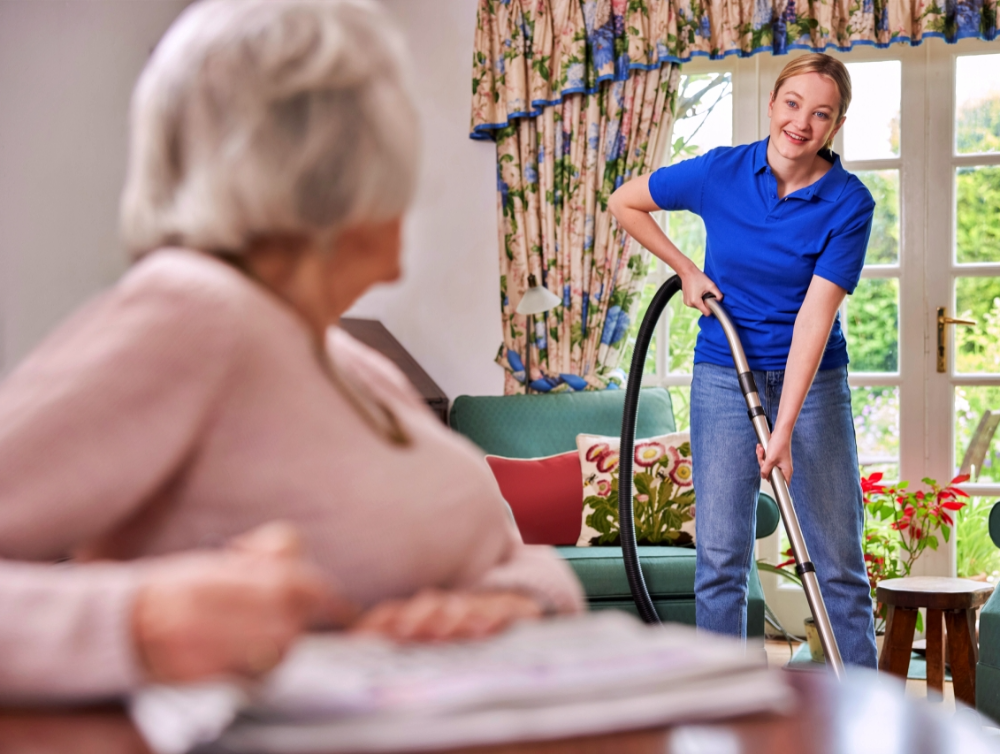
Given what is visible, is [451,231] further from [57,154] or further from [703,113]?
[57,154]

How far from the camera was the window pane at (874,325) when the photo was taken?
4.16 metres

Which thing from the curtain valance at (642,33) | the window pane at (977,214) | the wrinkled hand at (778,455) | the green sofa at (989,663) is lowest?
the green sofa at (989,663)

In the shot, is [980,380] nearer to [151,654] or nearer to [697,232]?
[697,232]

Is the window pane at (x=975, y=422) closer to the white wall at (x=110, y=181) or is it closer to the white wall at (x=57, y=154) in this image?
the white wall at (x=110, y=181)

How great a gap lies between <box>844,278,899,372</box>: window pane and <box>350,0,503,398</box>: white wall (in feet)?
4.96

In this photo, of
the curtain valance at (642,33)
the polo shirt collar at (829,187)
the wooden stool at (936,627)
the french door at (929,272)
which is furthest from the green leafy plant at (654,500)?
the curtain valance at (642,33)

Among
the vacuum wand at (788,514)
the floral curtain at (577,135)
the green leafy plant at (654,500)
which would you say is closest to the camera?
the vacuum wand at (788,514)

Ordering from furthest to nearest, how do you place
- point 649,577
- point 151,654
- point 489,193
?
point 489,193 → point 649,577 → point 151,654

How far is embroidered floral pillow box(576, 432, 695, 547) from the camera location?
11.4 ft

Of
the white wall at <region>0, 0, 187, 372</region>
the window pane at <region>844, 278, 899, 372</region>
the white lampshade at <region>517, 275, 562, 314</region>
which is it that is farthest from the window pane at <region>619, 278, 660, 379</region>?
the white wall at <region>0, 0, 187, 372</region>

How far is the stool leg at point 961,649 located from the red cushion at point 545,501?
122 cm

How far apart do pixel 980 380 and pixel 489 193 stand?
2.21 metres

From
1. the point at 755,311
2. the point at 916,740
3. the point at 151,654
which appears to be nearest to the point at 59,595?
the point at 151,654

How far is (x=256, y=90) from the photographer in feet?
2.11
